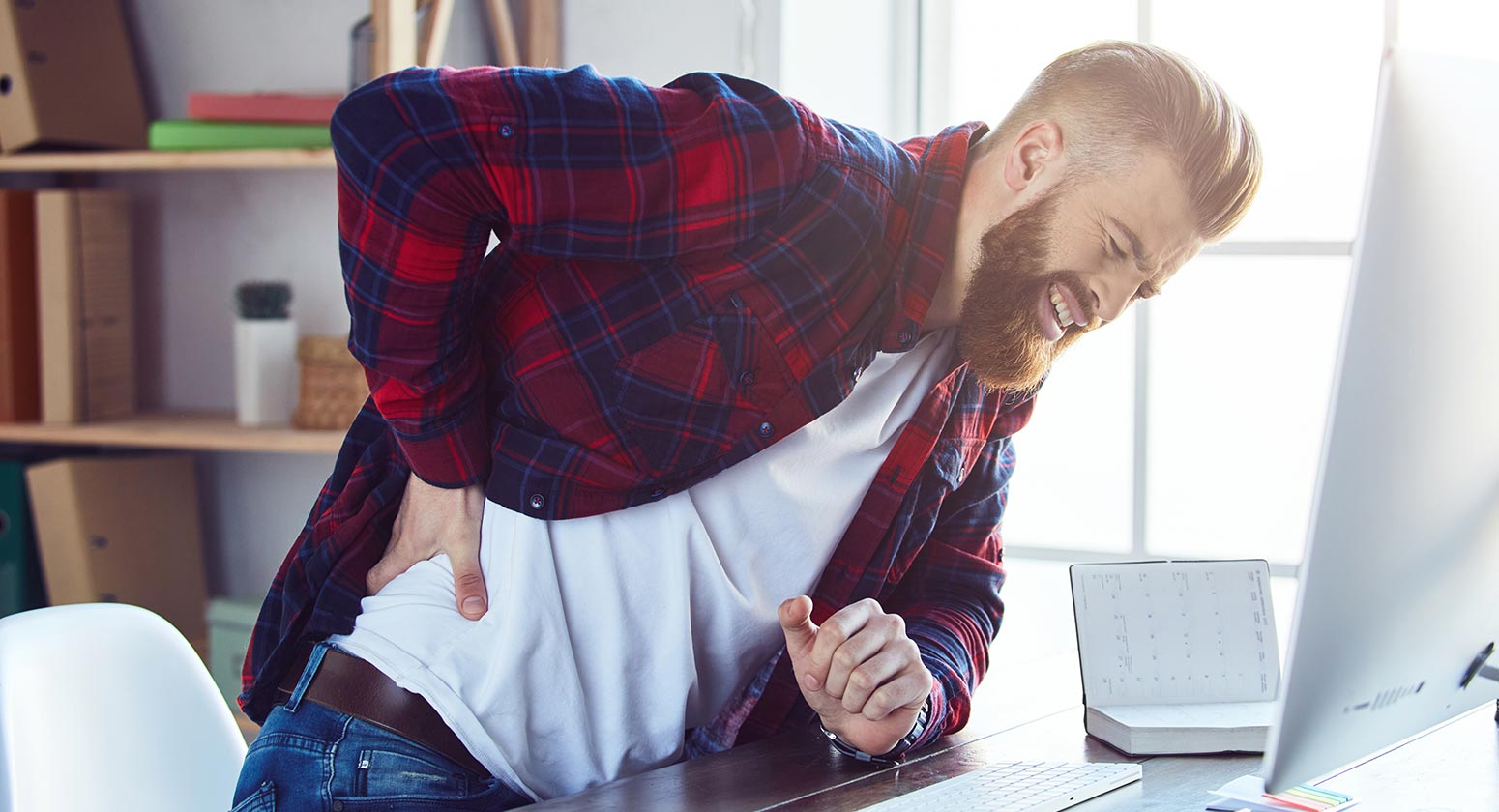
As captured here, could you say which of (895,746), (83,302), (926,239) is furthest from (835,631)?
(83,302)

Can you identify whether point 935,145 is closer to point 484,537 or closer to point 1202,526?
point 484,537

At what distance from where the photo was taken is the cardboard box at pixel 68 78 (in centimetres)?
222

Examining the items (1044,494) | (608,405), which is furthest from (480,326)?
(1044,494)

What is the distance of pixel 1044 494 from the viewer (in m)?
2.43

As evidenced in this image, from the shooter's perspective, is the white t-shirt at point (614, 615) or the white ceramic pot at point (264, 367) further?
the white ceramic pot at point (264, 367)

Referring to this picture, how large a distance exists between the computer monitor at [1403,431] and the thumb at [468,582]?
0.63m

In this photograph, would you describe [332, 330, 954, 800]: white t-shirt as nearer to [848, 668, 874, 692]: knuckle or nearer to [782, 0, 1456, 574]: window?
[848, 668, 874, 692]: knuckle

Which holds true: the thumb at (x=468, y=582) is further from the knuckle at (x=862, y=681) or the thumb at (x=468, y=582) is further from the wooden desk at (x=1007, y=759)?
the knuckle at (x=862, y=681)

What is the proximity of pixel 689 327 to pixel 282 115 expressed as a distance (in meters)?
1.32

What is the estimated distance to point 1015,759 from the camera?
43.8 inches

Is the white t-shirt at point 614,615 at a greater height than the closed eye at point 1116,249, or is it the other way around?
the closed eye at point 1116,249

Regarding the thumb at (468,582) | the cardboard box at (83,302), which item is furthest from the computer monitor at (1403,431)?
the cardboard box at (83,302)

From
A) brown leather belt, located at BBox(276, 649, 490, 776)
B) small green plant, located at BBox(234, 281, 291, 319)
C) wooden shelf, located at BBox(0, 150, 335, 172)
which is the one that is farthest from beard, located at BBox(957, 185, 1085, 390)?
small green plant, located at BBox(234, 281, 291, 319)

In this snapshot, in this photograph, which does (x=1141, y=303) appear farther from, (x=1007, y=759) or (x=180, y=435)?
(x=180, y=435)
